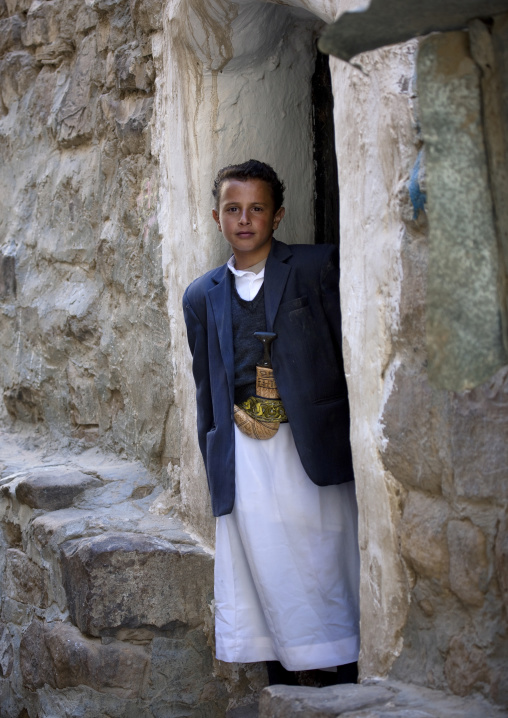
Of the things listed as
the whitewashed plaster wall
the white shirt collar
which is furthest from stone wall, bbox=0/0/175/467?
the white shirt collar

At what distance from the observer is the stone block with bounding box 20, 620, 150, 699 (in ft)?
8.97

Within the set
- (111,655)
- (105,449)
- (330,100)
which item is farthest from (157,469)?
(330,100)

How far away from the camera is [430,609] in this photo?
1.82 m

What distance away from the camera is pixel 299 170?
3.02m

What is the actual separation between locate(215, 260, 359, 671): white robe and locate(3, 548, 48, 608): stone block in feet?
3.42

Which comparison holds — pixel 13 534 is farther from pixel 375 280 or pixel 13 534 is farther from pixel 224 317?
pixel 375 280

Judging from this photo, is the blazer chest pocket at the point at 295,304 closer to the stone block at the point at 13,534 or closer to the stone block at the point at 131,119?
the stone block at the point at 131,119

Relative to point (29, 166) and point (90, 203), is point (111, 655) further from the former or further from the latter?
point (29, 166)

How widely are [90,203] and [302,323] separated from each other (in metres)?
1.59

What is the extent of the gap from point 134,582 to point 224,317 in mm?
987

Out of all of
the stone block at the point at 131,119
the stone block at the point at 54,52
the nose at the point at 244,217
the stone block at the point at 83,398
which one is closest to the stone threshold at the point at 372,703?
the nose at the point at 244,217

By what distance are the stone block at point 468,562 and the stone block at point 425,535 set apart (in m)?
0.02

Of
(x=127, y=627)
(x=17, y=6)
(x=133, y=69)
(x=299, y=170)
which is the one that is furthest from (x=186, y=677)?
(x=17, y=6)

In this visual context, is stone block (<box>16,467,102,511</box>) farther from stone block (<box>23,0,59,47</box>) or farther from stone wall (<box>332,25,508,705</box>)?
stone block (<box>23,0,59,47</box>)
